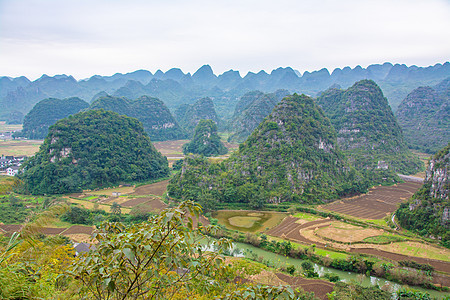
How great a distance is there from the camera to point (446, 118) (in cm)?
9219

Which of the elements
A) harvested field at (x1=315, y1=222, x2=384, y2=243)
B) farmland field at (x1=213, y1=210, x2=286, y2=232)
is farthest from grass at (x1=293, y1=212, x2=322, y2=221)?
harvested field at (x1=315, y1=222, x2=384, y2=243)

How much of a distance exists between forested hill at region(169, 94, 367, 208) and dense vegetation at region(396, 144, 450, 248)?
1155 cm

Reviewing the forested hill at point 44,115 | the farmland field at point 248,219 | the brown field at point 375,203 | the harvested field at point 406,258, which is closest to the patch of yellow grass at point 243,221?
the farmland field at point 248,219

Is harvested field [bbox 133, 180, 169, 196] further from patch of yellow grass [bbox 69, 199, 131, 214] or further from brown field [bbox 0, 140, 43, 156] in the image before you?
brown field [bbox 0, 140, 43, 156]

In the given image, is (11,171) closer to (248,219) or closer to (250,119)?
(248,219)

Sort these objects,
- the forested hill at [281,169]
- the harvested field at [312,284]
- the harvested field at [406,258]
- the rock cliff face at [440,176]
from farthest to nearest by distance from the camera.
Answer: the forested hill at [281,169], the rock cliff face at [440,176], the harvested field at [406,258], the harvested field at [312,284]

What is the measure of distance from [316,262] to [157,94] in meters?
178

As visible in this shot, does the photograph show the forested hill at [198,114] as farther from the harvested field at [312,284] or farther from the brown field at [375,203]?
the harvested field at [312,284]

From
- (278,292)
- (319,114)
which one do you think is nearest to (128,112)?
(319,114)

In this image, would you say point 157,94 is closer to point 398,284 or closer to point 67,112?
point 67,112

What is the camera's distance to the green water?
881 inches

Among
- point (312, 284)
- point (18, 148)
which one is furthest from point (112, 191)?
point (18, 148)

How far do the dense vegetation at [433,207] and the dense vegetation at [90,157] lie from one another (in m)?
44.1

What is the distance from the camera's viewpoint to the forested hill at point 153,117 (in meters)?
Result: 107
